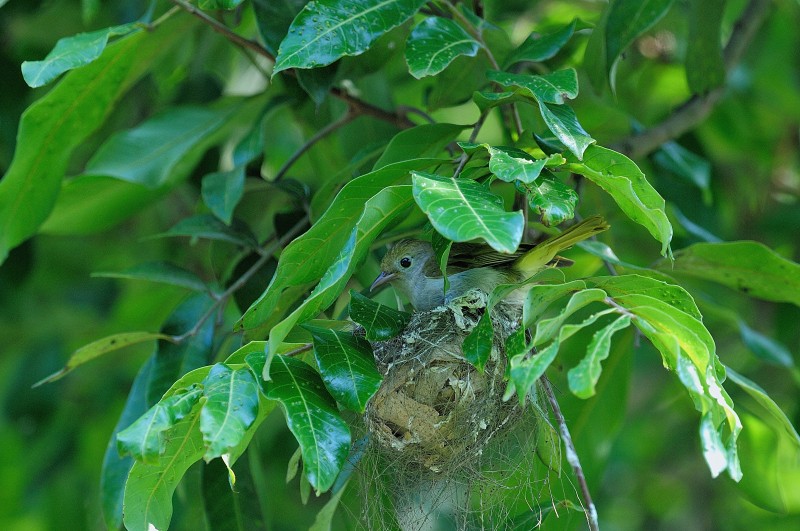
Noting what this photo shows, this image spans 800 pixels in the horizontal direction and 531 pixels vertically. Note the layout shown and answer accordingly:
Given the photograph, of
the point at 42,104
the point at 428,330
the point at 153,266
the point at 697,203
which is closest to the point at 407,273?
the point at 428,330

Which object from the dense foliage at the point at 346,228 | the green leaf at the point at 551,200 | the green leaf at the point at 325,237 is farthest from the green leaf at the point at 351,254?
the green leaf at the point at 551,200

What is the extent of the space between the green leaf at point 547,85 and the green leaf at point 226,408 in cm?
86

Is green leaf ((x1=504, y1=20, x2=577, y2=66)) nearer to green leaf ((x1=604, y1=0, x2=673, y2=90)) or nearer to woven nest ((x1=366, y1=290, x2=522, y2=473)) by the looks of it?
green leaf ((x1=604, y1=0, x2=673, y2=90))

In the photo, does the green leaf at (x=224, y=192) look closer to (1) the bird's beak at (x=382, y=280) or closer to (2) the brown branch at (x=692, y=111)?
(1) the bird's beak at (x=382, y=280)

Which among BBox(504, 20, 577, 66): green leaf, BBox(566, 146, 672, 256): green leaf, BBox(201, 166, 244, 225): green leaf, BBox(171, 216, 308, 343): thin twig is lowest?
BBox(171, 216, 308, 343): thin twig

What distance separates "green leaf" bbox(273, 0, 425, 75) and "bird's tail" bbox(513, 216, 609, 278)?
704 mm

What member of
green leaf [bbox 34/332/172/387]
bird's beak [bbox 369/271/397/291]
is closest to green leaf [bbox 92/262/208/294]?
green leaf [bbox 34/332/172/387]

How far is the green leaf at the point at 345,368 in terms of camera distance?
6.23 feet

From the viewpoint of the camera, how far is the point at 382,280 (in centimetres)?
307

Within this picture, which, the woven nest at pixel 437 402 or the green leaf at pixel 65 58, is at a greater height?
the green leaf at pixel 65 58

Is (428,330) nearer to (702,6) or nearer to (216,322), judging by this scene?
(216,322)

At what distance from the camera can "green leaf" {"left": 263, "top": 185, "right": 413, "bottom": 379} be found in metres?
1.79

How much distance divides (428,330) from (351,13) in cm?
85

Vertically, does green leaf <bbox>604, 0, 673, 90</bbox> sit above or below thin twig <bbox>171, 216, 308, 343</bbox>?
above
